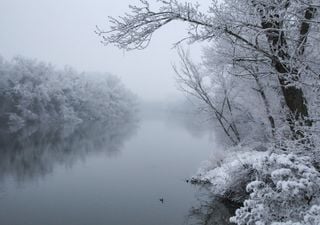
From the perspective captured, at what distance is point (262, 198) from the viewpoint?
20.6ft

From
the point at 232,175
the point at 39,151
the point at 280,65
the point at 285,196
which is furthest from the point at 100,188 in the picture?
the point at 280,65

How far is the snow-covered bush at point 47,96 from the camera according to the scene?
52781 mm

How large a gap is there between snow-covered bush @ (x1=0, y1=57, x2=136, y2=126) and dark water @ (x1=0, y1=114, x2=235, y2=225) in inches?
875

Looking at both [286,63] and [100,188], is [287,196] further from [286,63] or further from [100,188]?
[100,188]

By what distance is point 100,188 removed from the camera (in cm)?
1850

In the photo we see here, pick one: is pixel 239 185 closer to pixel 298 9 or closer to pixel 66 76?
pixel 298 9

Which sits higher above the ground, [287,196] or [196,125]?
[196,125]

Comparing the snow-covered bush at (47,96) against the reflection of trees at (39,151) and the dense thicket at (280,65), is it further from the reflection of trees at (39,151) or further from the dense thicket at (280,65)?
the dense thicket at (280,65)

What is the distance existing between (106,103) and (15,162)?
6160 centimetres

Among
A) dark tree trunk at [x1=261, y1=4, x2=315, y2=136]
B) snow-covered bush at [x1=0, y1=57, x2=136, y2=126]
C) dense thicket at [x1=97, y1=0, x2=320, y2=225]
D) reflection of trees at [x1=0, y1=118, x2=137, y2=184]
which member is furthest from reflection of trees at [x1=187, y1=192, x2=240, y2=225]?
snow-covered bush at [x1=0, y1=57, x2=136, y2=126]

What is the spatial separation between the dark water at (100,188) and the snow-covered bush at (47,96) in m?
22.2

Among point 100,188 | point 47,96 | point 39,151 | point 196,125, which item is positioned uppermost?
point 47,96

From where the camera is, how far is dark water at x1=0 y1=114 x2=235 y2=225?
46.0 ft

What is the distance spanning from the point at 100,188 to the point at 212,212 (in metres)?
6.94
